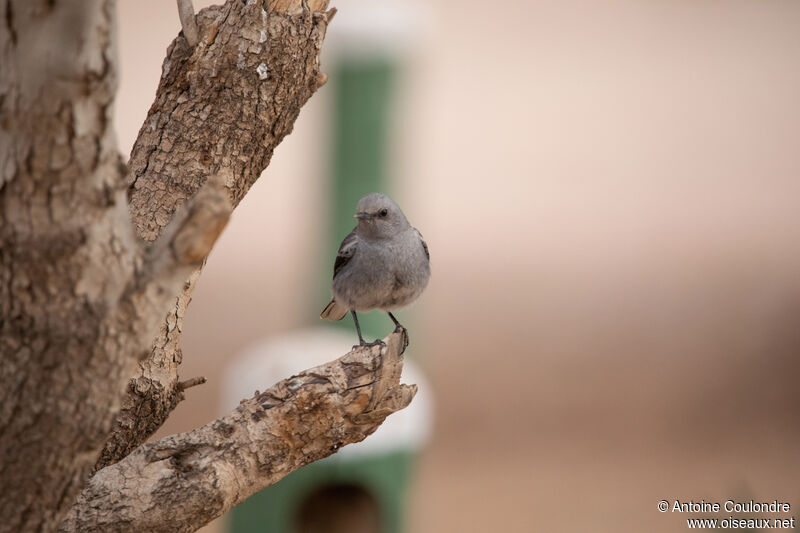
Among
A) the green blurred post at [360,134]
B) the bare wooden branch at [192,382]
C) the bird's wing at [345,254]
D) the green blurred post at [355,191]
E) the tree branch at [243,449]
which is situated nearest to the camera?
the tree branch at [243,449]

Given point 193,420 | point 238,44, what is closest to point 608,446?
point 193,420

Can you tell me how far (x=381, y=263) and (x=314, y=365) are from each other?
2303 millimetres

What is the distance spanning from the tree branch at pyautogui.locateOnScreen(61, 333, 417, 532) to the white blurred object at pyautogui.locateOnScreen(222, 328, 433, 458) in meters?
3.01

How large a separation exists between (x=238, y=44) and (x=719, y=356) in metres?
11.3

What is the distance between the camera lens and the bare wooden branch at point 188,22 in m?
3.80

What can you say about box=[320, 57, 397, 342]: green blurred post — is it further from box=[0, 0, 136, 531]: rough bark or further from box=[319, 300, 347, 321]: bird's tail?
box=[0, 0, 136, 531]: rough bark

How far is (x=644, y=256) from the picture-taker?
16.4 m

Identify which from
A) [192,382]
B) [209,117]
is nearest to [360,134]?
[209,117]

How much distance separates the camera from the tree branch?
3121 mm

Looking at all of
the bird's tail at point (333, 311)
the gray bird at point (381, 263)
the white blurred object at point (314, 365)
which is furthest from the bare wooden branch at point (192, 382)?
the white blurred object at point (314, 365)

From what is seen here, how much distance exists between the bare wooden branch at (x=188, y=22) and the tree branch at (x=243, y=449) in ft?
4.59

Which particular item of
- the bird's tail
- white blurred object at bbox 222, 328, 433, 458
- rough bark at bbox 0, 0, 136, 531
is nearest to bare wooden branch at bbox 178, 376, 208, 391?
the bird's tail

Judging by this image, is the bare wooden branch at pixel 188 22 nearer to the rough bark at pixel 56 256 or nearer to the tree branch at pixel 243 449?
the tree branch at pixel 243 449

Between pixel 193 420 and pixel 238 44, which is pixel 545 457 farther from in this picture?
pixel 238 44
